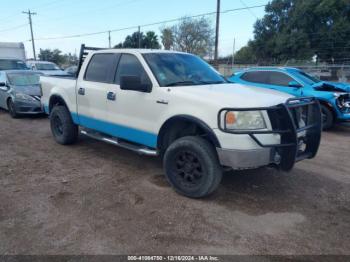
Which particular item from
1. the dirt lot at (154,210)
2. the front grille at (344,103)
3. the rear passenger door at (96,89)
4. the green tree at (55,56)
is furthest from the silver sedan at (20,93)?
the green tree at (55,56)

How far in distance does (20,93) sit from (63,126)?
4.29 meters

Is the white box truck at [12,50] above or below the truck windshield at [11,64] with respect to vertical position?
above

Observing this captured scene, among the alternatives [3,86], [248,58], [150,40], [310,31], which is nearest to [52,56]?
[150,40]

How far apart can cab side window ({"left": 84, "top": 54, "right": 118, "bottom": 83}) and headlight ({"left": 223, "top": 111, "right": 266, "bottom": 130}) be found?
93.7 inches

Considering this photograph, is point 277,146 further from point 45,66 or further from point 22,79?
point 45,66

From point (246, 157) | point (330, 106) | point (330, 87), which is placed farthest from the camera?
point (330, 87)

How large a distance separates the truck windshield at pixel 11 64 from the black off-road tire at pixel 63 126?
36.1ft

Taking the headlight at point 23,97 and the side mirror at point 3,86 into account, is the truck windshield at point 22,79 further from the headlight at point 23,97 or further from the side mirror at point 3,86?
the headlight at point 23,97

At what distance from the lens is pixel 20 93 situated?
10008mm

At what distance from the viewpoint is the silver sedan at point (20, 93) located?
32.8 ft

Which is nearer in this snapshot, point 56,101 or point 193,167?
point 193,167

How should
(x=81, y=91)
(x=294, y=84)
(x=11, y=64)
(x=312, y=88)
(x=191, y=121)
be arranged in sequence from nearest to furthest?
(x=191, y=121), (x=81, y=91), (x=312, y=88), (x=294, y=84), (x=11, y=64)

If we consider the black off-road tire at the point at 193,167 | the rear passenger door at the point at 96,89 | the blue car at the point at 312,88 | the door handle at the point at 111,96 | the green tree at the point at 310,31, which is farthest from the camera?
the green tree at the point at 310,31

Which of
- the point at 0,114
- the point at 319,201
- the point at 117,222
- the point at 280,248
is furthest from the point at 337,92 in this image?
the point at 0,114
